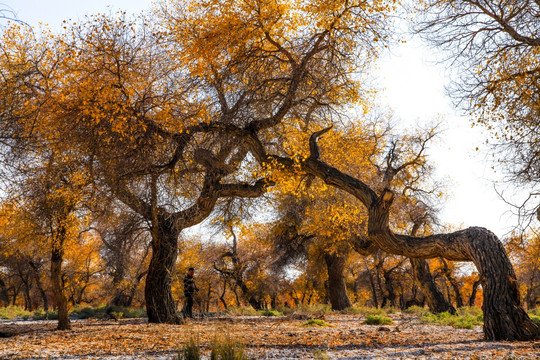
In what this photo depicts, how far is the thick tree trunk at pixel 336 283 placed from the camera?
1972 centimetres

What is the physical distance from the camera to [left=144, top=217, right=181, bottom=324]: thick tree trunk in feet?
35.9

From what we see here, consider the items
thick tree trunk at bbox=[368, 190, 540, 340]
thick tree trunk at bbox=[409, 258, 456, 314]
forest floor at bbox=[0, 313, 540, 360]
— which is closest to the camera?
forest floor at bbox=[0, 313, 540, 360]

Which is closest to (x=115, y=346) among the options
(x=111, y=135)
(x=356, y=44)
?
(x=111, y=135)

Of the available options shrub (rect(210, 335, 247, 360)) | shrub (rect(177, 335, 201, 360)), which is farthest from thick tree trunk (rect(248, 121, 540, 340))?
shrub (rect(177, 335, 201, 360))

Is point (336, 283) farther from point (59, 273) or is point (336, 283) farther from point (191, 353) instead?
point (191, 353)

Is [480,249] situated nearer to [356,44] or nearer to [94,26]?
[356,44]

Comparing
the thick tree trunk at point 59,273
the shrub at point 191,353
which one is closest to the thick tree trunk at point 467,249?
the thick tree trunk at point 59,273

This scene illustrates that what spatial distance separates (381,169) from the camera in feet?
58.9

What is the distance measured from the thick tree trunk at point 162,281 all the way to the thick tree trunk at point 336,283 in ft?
33.3

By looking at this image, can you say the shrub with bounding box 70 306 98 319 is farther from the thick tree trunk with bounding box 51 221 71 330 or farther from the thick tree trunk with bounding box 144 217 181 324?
the thick tree trunk with bounding box 144 217 181 324

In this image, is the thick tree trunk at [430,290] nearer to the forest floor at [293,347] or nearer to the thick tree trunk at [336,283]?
the thick tree trunk at [336,283]

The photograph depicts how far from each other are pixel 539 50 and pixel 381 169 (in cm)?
1050

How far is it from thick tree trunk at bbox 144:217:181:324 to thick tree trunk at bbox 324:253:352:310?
10.2 metres

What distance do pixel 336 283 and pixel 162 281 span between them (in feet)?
35.7
